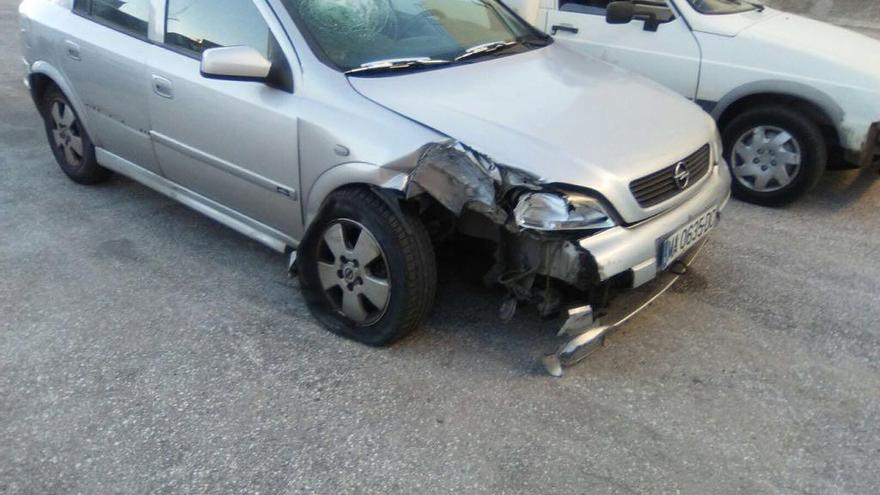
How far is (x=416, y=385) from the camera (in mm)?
3148

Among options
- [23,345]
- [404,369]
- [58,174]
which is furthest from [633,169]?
[58,174]

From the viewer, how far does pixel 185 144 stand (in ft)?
12.8

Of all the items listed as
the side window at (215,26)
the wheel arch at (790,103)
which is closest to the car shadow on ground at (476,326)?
the side window at (215,26)

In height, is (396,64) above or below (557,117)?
above

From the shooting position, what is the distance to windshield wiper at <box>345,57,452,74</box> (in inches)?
135

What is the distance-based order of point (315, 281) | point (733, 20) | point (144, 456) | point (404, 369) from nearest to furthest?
point (144, 456)
point (404, 369)
point (315, 281)
point (733, 20)

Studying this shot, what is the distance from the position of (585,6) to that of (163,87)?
10.1 ft

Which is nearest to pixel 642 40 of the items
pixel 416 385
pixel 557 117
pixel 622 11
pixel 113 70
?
pixel 622 11

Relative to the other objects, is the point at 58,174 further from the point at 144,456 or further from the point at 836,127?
the point at 836,127

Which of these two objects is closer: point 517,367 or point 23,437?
point 23,437

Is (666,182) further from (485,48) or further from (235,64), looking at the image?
(235,64)

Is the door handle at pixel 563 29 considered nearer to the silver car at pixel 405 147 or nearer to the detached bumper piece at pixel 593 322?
the silver car at pixel 405 147

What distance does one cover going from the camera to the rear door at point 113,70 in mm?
4082

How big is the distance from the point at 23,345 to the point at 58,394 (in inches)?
18.1
